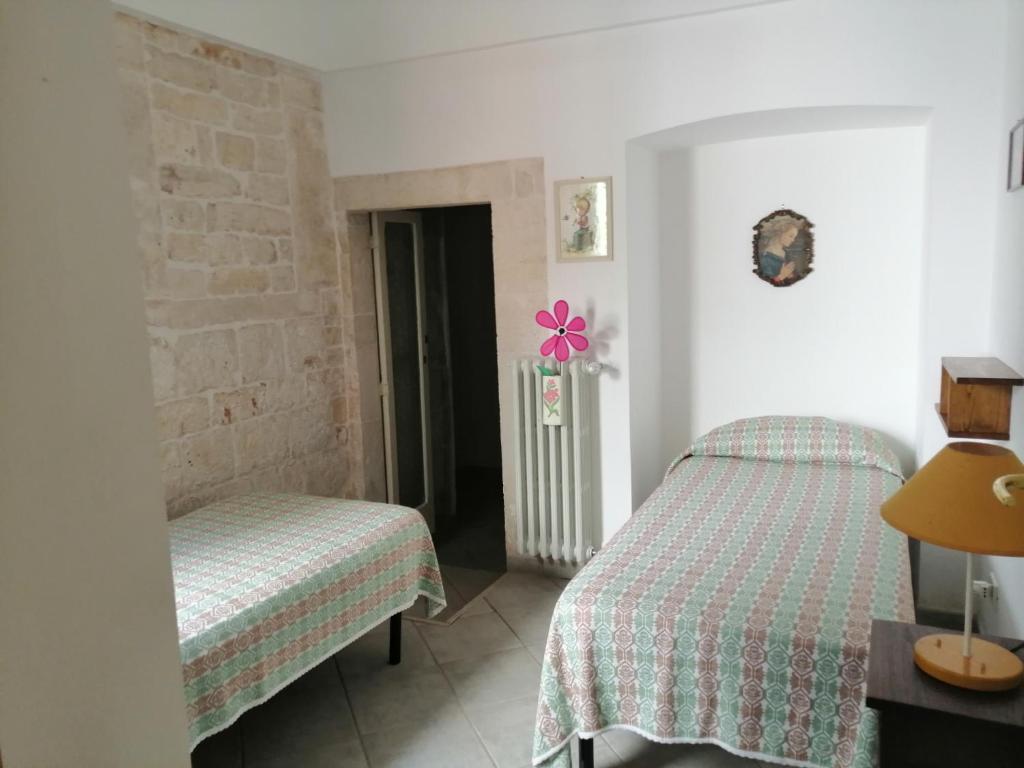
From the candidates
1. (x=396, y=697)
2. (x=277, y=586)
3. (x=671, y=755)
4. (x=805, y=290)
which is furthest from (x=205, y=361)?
(x=805, y=290)

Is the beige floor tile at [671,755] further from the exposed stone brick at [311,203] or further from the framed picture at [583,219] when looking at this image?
the exposed stone brick at [311,203]

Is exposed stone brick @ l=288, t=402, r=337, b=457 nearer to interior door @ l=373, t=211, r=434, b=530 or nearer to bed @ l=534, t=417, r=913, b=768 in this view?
interior door @ l=373, t=211, r=434, b=530

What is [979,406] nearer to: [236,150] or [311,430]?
[311,430]

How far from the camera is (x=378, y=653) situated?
345cm

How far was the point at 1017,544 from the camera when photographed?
1.41 m

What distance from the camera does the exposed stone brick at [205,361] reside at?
3.47 m

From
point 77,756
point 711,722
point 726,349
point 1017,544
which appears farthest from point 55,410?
point 726,349

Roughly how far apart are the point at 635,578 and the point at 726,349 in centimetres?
200

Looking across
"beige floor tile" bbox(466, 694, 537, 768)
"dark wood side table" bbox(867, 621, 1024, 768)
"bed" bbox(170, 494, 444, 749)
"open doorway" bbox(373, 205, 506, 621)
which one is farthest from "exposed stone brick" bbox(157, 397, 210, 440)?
"dark wood side table" bbox(867, 621, 1024, 768)

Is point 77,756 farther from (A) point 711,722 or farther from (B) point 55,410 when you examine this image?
(A) point 711,722

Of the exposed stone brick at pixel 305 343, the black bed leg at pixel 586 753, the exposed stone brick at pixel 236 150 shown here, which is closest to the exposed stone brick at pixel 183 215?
the exposed stone brick at pixel 236 150

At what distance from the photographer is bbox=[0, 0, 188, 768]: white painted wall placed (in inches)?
29.2

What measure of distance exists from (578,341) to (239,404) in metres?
1.61

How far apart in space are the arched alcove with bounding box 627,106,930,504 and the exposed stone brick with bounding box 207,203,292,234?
1719 millimetres
